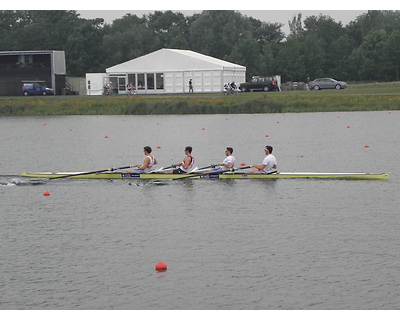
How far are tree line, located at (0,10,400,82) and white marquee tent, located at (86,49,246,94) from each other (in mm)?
27594

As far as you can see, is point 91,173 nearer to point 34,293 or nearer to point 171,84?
point 34,293

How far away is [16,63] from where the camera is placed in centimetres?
9581

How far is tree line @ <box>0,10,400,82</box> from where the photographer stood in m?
113

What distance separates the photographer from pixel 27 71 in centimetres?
9544

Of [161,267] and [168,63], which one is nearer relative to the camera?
[161,267]

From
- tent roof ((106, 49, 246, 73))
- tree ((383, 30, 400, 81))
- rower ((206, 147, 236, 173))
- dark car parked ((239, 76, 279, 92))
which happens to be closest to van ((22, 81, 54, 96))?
tent roof ((106, 49, 246, 73))

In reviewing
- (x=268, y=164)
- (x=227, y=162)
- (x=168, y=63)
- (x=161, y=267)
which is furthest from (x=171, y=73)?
(x=161, y=267)

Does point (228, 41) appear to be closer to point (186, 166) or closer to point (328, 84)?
point (328, 84)

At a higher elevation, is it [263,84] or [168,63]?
[168,63]

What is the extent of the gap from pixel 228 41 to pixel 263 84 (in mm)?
57300

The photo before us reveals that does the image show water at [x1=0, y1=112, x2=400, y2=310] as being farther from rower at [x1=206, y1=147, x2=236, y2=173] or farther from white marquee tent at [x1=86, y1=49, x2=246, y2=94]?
white marquee tent at [x1=86, y1=49, x2=246, y2=94]

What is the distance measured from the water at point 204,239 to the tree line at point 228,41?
7569cm

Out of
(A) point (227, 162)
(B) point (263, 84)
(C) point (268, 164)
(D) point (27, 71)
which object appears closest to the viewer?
(C) point (268, 164)
